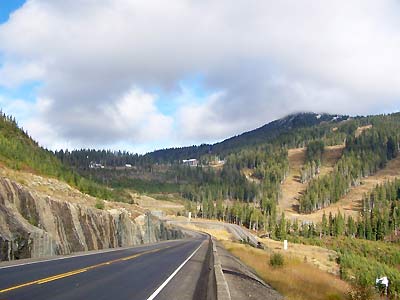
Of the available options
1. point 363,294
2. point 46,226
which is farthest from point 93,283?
point 46,226

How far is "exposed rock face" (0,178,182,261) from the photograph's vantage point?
23188 millimetres

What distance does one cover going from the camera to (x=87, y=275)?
1748 cm

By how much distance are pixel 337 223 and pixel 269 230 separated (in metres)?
21.4

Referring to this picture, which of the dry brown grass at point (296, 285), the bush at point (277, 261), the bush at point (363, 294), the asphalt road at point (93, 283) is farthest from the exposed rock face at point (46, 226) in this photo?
the bush at point (363, 294)

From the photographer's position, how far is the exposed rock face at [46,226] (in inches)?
913

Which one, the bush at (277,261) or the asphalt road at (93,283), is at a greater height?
the asphalt road at (93,283)

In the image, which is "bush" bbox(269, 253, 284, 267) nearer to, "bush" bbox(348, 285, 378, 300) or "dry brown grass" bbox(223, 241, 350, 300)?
"dry brown grass" bbox(223, 241, 350, 300)

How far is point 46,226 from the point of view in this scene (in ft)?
91.2

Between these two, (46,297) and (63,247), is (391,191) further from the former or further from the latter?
(46,297)

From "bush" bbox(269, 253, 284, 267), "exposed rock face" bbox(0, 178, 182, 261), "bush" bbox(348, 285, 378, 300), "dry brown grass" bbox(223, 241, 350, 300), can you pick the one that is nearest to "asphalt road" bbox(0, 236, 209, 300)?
"exposed rock face" bbox(0, 178, 182, 261)

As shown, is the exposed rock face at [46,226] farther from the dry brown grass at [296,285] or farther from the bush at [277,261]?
the bush at [277,261]

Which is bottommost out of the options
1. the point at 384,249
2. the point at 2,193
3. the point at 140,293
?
the point at 384,249

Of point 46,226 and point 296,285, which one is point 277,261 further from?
point 46,226

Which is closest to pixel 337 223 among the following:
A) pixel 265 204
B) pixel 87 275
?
pixel 265 204
